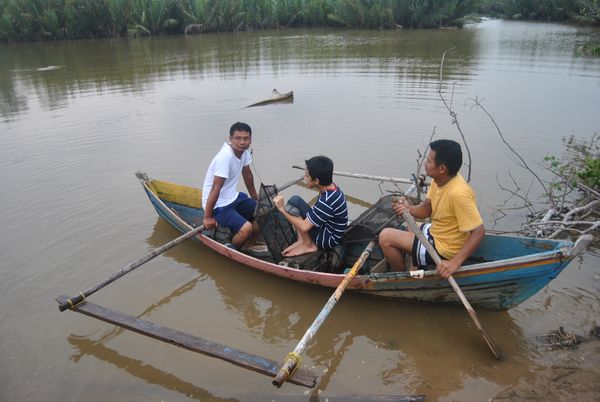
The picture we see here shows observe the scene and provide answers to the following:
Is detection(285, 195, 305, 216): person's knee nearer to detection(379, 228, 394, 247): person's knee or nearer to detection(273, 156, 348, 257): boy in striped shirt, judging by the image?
detection(273, 156, 348, 257): boy in striped shirt

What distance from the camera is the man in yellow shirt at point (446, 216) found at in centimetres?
342

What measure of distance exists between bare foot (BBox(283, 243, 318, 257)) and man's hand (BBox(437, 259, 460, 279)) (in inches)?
53.6

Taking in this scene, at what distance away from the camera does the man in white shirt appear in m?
4.75

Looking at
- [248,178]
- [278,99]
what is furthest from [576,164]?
[278,99]

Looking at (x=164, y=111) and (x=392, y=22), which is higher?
(x=392, y=22)

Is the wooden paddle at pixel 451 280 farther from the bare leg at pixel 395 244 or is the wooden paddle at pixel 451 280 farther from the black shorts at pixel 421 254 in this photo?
the bare leg at pixel 395 244

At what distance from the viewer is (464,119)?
9383mm

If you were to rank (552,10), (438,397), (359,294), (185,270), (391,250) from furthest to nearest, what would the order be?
(552,10) → (185,270) → (359,294) → (391,250) → (438,397)

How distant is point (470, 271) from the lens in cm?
357

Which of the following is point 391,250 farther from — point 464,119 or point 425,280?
point 464,119

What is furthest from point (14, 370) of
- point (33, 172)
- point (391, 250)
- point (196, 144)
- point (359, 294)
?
point (196, 144)

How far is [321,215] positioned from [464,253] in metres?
1.33

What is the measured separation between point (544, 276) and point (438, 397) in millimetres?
1200

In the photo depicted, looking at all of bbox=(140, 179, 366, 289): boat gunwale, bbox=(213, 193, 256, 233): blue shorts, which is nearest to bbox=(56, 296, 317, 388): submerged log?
bbox=(140, 179, 366, 289): boat gunwale
